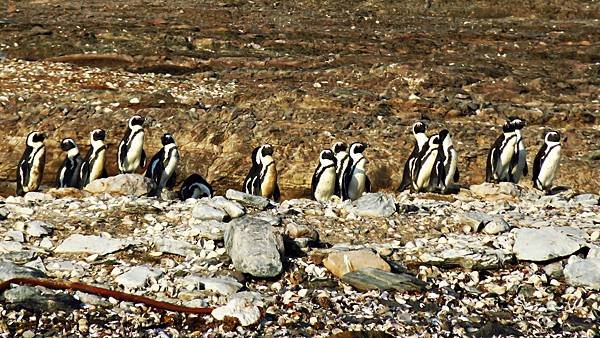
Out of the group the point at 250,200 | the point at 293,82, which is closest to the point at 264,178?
→ the point at 250,200

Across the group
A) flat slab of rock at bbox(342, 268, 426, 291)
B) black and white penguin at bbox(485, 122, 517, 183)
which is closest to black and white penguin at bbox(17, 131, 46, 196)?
black and white penguin at bbox(485, 122, 517, 183)

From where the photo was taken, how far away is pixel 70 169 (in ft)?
41.8

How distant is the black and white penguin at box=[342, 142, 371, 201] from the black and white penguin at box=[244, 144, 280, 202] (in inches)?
43.4

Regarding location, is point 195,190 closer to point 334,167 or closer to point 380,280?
point 334,167

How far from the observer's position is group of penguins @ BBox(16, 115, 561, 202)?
12.4 meters

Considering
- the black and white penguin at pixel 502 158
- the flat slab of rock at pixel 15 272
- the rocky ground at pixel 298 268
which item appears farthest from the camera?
the black and white penguin at pixel 502 158

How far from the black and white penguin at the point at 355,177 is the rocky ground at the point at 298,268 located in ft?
12.2

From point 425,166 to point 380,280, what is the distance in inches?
246

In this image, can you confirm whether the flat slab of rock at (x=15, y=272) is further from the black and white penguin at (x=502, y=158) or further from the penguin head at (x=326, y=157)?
the black and white penguin at (x=502, y=158)

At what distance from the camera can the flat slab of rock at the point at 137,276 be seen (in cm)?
626

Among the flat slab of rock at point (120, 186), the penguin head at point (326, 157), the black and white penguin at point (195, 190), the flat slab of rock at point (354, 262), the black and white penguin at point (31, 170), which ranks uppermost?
the flat slab of rock at point (354, 262)

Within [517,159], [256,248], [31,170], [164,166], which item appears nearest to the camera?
[256,248]

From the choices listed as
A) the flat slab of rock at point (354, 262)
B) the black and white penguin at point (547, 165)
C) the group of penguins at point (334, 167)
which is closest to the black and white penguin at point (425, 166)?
the group of penguins at point (334, 167)

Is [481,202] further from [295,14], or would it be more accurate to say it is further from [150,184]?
[295,14]
